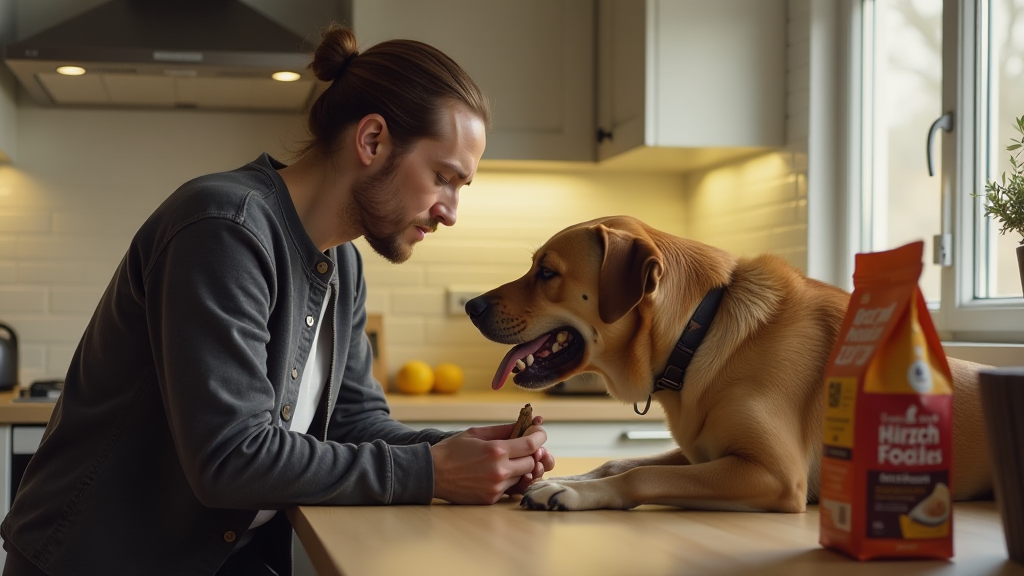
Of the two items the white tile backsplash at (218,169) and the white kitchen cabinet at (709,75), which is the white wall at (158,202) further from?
the white kitchen cabinet at (709,75)

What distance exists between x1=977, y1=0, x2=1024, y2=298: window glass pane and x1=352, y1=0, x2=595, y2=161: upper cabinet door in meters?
1.24

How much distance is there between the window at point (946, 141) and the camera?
6.99 ft

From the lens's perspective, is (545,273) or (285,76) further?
(285,76)

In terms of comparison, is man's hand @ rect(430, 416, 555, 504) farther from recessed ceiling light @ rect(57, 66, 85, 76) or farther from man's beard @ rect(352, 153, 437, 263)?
recessed ceiling light @ rect(57, 66, 85, 76)

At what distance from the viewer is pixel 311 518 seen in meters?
1.11

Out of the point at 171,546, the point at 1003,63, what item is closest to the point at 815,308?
the point at 171,546

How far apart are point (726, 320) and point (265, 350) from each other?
0.59 metres

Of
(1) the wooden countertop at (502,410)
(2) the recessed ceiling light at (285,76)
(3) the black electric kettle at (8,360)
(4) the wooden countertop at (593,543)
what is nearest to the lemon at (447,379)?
(1) the wooden countertop at (502,410)

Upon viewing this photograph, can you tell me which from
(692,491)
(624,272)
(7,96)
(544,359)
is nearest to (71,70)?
(7,96)

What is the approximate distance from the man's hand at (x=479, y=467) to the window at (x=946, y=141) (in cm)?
125

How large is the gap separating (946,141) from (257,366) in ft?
5.59

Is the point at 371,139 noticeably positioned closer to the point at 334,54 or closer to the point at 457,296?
the point at 334,54

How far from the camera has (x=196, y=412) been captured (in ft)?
3.81

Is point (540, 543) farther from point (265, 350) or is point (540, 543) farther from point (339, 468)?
point (265, 350)
